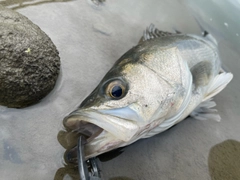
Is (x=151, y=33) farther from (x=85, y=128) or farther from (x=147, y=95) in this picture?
(x=85, y=128)

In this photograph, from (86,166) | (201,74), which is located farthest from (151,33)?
A: (86,166)

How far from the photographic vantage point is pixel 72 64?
85.5 inches

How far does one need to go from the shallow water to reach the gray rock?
113mm

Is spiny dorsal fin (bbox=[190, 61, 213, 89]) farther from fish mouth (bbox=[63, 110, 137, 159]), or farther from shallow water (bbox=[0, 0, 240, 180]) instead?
fish mouth (bbox=[63, 110, 137, 159])

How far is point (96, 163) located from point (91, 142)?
180 mm

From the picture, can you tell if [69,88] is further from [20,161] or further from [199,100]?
[199,100]

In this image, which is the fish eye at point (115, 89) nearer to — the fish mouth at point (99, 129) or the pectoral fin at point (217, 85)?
the fish mouth at point (99, 129)

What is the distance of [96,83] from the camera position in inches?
84.0

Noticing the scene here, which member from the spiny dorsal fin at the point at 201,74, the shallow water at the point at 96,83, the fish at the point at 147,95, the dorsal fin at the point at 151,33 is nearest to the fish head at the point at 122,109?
the fish at the point at 147,95

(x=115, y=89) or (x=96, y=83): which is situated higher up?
(x=115, y=89)

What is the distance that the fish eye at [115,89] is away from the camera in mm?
1614

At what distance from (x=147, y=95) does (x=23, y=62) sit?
738 millimetres

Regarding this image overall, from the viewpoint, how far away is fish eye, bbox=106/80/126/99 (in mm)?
1614

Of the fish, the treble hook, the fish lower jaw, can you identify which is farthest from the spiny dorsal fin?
the treble hook
